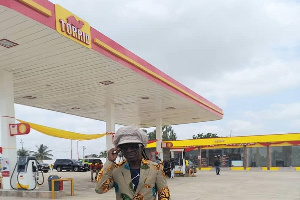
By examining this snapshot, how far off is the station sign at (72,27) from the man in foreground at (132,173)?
25.6ft

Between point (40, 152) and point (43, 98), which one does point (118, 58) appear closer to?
point (43, 98)

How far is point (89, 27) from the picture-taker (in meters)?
11.3

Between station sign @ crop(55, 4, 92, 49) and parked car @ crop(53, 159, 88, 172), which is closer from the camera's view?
station sign @ crop(55, 4, 92, 49)

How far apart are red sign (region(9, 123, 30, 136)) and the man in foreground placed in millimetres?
11261

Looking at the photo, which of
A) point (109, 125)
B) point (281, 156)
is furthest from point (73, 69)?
point (281, 156)

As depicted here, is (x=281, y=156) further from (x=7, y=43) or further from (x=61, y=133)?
(x=7, y=43)

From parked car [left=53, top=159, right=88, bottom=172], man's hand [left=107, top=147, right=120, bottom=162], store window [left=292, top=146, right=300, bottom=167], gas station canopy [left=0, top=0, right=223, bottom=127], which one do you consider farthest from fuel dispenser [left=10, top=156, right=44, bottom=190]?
store window [left=292, top=146, right=300, bottom=167]

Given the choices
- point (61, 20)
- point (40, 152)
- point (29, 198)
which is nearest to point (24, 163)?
point (29, 198)

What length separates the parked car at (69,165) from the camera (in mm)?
39125

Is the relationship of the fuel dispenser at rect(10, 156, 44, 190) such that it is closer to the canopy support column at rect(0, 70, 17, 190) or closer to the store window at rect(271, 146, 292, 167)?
the canopy support column at rect(0, 70, 17, 190)

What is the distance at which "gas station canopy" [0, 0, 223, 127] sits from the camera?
9.63 meters

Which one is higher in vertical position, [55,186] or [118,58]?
[118,58]

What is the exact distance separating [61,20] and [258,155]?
33.6 m

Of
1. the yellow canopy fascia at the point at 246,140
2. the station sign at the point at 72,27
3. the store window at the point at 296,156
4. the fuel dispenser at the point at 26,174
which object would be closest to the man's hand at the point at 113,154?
the station sign at the point at 72,27
